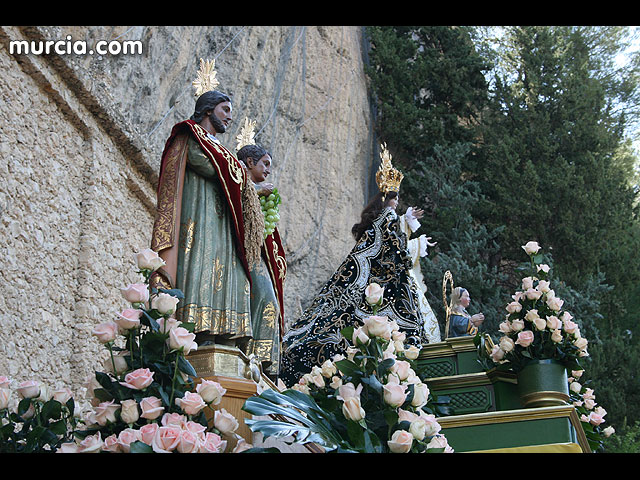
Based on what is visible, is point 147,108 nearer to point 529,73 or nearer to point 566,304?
point 566,304

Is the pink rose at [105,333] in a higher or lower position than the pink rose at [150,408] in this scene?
higher

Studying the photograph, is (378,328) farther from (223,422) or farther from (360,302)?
(360,302)

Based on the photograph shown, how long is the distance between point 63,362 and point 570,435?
12.9 feet

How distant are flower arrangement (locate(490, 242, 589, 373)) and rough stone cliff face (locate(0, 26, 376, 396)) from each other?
3400mm

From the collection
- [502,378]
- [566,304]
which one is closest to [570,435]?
[502,378]

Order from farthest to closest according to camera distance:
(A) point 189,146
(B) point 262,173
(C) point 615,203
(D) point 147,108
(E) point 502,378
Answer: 1. (C) point 615,203
2. (D) point 147,108
3. (E) point 502,378
4. (B) point 262,173
5. (A) point 189,146

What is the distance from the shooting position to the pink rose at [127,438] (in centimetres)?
260

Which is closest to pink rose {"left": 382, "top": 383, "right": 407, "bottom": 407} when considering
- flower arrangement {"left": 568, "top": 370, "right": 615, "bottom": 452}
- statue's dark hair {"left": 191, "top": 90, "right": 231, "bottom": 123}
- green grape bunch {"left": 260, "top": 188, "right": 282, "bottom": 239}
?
green grape bunch {"left": 260, "top": 188, "right": 282, "bottom": 239}

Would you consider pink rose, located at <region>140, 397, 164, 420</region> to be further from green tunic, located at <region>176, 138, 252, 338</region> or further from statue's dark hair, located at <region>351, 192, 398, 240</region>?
statue's dark hair, located at <region>351, 192, 398, 240</region>

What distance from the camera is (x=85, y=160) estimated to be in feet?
23.2

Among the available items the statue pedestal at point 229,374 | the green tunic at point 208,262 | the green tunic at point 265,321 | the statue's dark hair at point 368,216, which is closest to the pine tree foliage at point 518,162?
the statue's dark hair at point 368,216

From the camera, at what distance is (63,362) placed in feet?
20.6

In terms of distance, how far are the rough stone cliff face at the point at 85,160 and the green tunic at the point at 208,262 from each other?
221 cm

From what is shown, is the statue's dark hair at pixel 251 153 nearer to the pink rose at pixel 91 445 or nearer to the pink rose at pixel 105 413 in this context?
the pink rose at pixel 105 413
